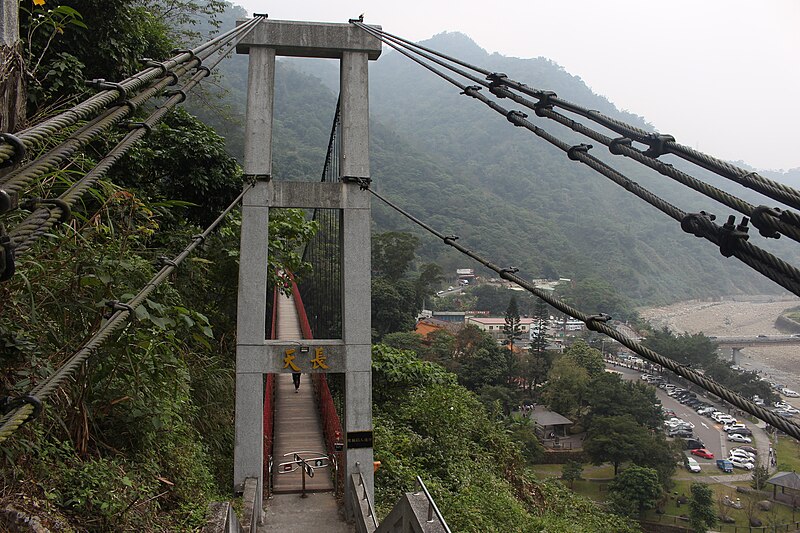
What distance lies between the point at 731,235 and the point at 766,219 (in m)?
0.11

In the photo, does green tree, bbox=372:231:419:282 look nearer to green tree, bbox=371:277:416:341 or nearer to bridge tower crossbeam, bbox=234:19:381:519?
green tree, bbox=371:277:416:341

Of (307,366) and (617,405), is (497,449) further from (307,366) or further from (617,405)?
(617,405)

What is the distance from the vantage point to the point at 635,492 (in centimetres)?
1825

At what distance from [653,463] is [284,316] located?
1452 cm

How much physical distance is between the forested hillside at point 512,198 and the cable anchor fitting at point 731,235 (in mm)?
22194

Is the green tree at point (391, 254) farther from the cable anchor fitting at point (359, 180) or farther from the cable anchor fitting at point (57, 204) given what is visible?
the cable anchor fitting at point (57, 204)

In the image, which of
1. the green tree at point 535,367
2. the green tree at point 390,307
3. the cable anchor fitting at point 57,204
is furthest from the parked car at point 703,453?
the cable anchor fitting at point 57,204

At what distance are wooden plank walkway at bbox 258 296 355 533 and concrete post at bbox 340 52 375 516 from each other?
0.52 metres

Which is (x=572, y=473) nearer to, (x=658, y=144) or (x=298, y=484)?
(x=298, y=484)

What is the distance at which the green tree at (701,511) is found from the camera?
57.0ft

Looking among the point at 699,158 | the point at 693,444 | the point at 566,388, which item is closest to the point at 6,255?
the point at 699,158

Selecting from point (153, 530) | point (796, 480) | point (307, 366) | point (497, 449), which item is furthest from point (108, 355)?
point (796, 480)

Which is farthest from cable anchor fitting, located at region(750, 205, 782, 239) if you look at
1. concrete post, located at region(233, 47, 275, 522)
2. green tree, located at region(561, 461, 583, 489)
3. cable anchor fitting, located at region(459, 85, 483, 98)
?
green tree, located at region(561, 461, 583, 489)

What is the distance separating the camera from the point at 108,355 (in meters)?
2.84
